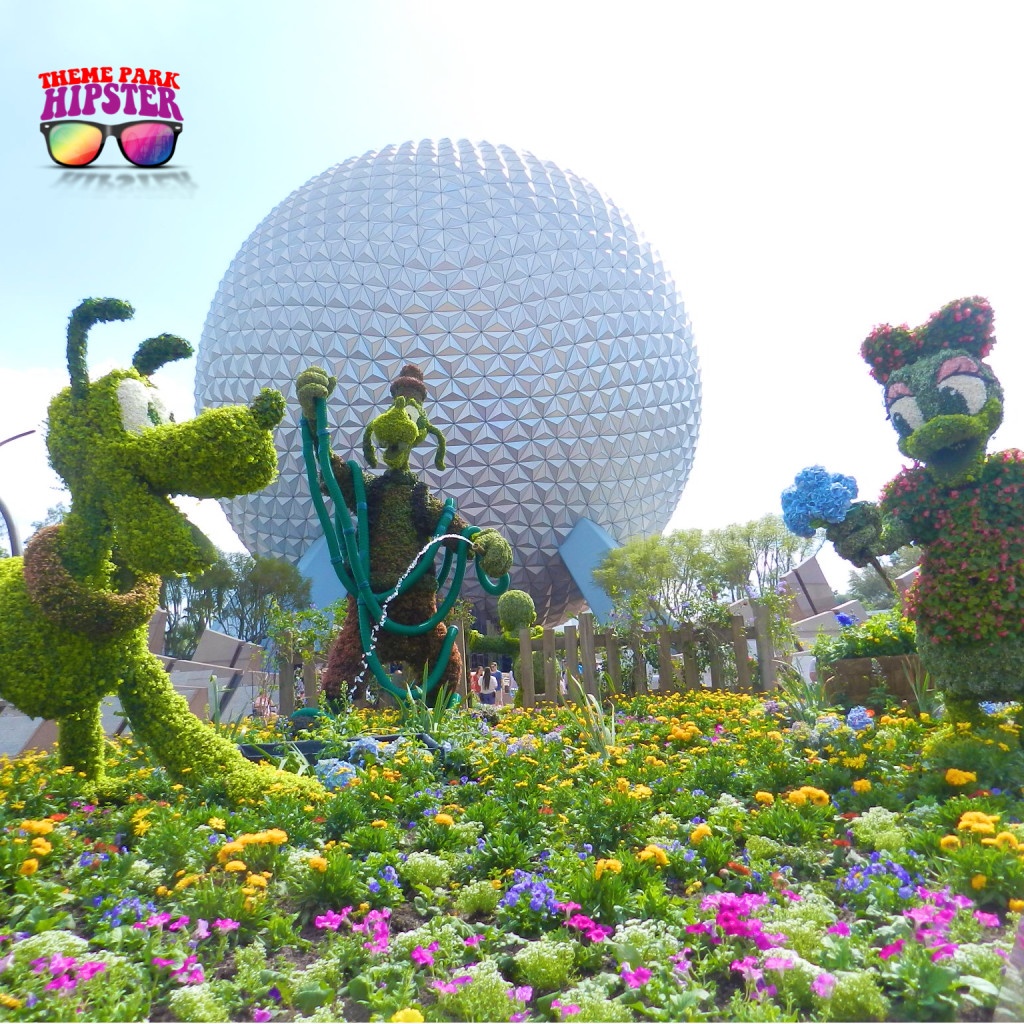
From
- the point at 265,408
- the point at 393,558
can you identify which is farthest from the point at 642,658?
the point at 265,408

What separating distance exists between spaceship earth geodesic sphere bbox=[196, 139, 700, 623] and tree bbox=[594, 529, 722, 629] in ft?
4.33

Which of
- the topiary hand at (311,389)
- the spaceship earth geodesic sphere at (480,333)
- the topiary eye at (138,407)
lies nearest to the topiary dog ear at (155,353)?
the topiary eye at (138,407)

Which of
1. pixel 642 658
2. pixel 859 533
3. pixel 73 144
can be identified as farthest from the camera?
pixel 642 658

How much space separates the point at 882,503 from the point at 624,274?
19502 mm

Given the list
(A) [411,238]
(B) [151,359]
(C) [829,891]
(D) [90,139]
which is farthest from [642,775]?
(A) [411,238]

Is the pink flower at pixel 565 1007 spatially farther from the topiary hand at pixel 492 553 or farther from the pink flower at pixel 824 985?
the topiary hand at pixel 492 553

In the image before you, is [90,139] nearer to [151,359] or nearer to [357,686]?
[151,359]

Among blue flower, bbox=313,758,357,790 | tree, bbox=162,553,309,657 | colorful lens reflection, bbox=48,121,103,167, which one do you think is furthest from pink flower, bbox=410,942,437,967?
tree, bbox=162,553,309,657

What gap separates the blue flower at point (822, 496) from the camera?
233 inches

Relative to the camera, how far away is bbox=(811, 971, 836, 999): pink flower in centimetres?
217

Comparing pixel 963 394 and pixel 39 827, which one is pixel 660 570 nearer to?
pixel 963 394

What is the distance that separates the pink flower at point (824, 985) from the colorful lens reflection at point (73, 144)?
5.08 m

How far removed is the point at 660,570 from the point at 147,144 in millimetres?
21038

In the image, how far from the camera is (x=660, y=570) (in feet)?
79.7
